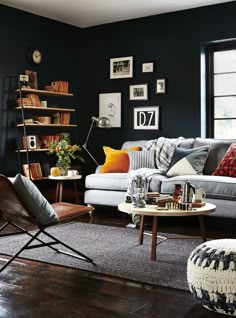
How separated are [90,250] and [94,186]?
179 centimetres

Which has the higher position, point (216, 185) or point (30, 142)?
point (30, 142)

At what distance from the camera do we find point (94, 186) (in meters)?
5.68

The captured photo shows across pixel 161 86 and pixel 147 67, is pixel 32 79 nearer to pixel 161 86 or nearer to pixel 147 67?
pixel 147 67

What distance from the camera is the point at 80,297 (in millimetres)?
2793

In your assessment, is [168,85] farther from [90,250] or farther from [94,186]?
[90,250]

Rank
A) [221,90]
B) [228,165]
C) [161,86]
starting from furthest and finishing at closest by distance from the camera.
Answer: [161,86], [221,90], [228,165]

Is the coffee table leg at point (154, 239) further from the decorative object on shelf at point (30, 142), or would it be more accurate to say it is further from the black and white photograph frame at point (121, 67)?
the black and white photograph frame at point (121, 67)

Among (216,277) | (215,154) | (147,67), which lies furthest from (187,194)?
(147,67)

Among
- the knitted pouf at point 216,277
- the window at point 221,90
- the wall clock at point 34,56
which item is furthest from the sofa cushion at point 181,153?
the knitted pouf at point 216,277

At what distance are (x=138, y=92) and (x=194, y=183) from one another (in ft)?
7.27

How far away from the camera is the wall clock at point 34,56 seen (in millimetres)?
6391

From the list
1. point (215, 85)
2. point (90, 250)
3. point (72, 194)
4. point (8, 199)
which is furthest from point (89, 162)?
point (8, 199)

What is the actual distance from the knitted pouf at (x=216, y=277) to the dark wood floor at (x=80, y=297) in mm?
97

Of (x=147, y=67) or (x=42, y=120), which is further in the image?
(x=147, y=67)
